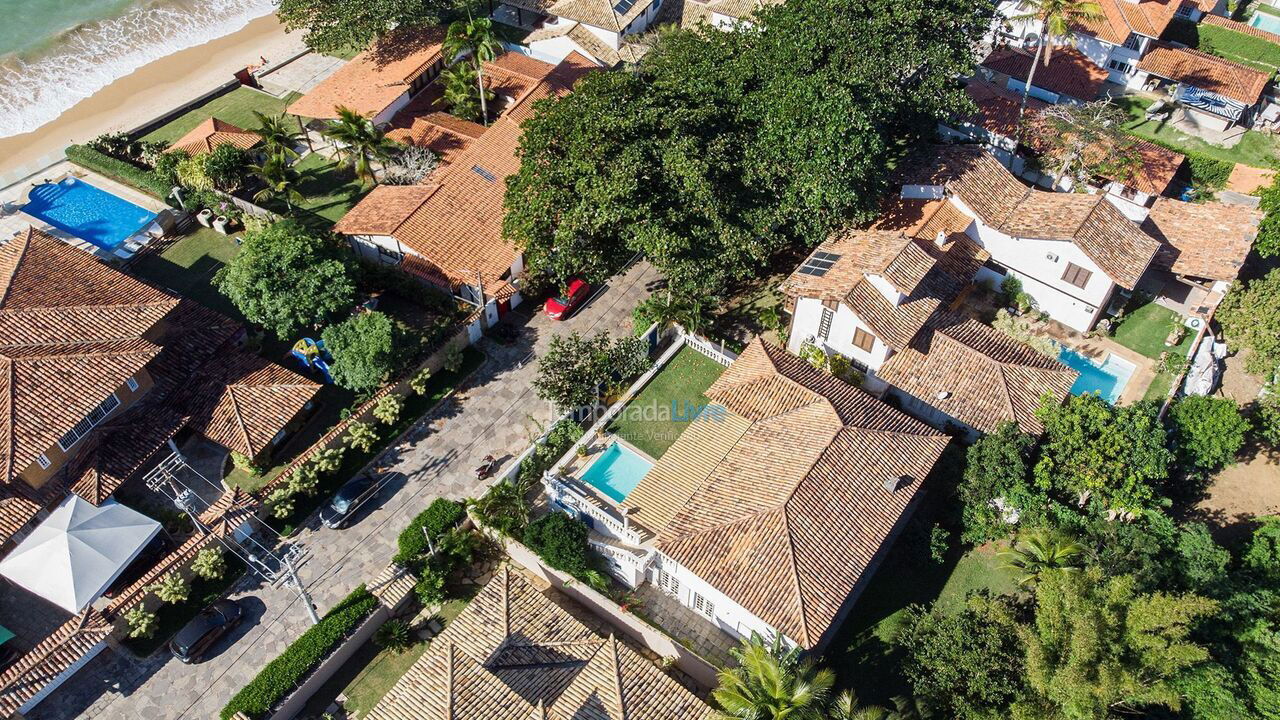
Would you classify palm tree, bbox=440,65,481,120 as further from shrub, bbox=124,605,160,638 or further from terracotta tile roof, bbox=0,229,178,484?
shrub, bbox=124,605,160,638

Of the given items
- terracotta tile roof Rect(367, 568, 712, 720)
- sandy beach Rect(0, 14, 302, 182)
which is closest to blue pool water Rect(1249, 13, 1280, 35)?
terracotta tile roof Rect(367, 568, 712, 720)

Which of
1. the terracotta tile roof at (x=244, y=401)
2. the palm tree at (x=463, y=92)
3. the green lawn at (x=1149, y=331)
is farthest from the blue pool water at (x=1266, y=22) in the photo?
the terracotta tile roof at (x=244, y=401)

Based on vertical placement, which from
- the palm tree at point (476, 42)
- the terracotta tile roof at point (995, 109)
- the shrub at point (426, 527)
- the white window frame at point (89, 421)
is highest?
the palm tree at point (476, 42)

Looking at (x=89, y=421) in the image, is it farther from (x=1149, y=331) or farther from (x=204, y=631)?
(x=1149, y=331)

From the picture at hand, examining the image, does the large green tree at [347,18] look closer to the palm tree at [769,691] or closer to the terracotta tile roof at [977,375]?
the terracotta tile roof at [977,375]

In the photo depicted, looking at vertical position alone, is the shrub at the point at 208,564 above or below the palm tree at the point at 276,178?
below

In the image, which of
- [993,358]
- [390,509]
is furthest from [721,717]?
[993,358]

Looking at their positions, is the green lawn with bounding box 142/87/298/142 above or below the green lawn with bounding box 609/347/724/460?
above
